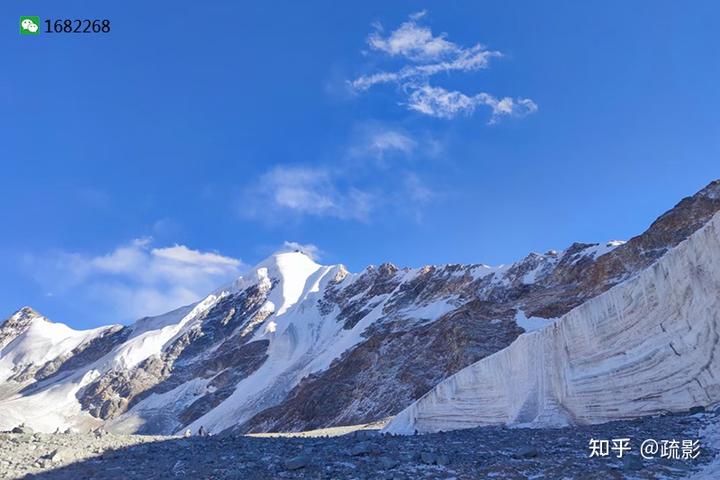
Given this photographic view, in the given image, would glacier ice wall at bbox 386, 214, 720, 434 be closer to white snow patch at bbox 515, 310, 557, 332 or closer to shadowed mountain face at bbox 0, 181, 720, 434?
shadowed mountain face at bbox 0, 181, 720, 434

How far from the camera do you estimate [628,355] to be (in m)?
17.4

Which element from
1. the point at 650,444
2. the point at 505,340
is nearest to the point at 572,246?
the point at 505,340

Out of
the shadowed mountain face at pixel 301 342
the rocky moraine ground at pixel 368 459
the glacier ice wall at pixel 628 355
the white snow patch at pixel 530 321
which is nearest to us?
the rocky moraine ground at pixel 368 459

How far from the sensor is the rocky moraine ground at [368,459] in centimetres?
1066

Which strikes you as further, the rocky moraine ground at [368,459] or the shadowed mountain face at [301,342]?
the shadowed mountain face at [301,342]

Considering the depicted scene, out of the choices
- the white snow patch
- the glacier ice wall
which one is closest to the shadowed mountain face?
the white snow patch

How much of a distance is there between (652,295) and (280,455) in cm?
1190

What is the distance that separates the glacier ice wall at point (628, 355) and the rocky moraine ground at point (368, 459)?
1296 mm

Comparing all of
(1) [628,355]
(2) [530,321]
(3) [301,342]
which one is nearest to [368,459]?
(1) [628,355]

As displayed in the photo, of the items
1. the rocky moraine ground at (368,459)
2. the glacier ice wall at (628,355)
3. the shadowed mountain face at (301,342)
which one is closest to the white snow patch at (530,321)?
the shadowed mountain face at (301,342)

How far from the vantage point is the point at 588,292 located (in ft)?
209

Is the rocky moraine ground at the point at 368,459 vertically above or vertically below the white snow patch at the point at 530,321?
below

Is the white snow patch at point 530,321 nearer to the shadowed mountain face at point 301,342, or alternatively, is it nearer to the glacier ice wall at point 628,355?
the shadowed mountain face at point 301,342

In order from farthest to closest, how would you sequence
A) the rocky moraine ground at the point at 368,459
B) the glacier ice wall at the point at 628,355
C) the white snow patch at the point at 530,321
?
the white snow patch at the point at 530,321, the glacier ice wall at the point at 628,355, the rocky moraine ground at the point at 368,459
